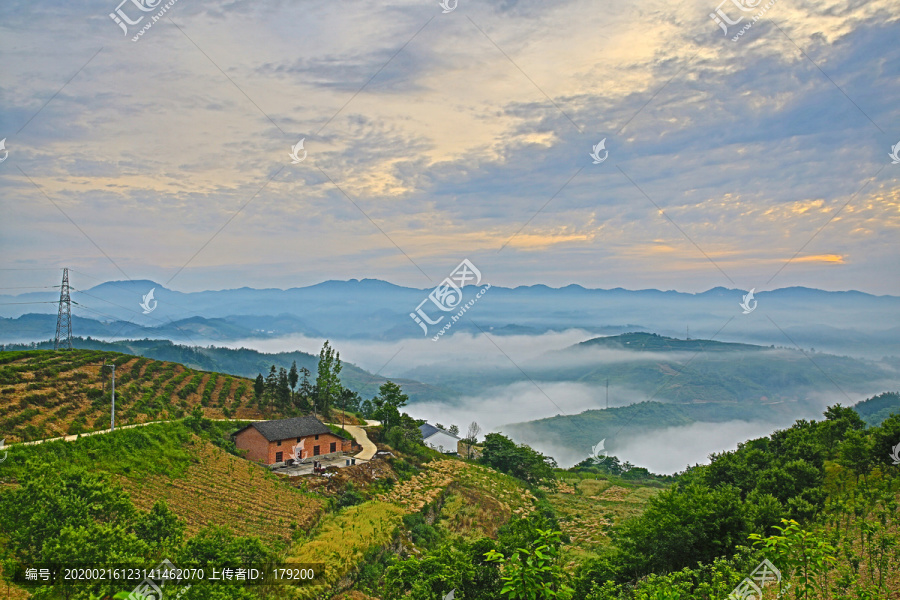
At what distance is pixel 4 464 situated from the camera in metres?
16.2

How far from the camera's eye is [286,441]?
29859 millimetres

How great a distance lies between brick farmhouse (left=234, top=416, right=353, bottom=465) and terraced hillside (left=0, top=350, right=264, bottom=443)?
15.7ft

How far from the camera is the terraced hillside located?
74.7 ft

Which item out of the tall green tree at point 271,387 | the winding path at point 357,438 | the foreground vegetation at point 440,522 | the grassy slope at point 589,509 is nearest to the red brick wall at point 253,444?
the foreground vegetation at point 440,522

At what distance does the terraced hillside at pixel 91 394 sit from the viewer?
2277 centimetres

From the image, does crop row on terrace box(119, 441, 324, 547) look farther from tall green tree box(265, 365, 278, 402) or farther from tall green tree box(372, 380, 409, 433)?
tall green tree box(372, 380, 409, 433)

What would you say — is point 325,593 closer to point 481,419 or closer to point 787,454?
point 787,454

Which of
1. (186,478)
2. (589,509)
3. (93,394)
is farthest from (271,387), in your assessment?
(589,509)

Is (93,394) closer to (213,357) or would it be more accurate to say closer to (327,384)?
(327,384)

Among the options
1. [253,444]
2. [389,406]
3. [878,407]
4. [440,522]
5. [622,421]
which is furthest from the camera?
[622,421]

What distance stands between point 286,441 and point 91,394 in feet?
34.2

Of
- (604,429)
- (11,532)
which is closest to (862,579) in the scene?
(11,532)

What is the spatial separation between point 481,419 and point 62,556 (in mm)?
179582

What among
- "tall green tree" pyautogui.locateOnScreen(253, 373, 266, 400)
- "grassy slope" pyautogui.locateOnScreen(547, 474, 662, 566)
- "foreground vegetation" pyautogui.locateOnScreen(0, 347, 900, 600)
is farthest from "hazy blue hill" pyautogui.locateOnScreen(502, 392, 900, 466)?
"foreground vegetation" pyautogui.locateOnScreen(0, 347, 900, 600)
